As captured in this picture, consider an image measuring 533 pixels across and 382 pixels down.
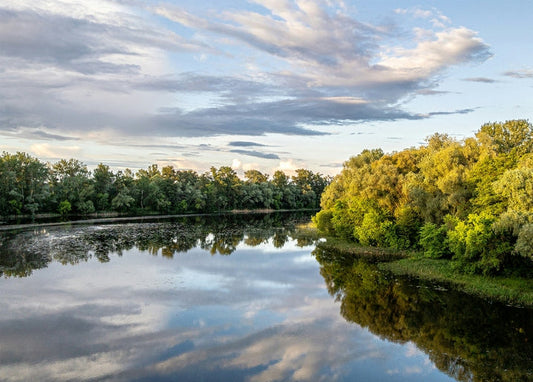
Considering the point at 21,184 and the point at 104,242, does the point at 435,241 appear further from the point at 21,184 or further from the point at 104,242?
the point at 21,184

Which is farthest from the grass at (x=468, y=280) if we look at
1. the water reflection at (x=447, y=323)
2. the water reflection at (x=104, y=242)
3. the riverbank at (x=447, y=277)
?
the water reflection at (x=104, y=242)

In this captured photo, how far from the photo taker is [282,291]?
31859 millimetres

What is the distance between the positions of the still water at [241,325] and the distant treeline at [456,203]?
16.7ft

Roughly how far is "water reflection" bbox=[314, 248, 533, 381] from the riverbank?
1.52 m

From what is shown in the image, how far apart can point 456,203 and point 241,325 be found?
25.8m

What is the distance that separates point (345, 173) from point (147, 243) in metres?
32.4

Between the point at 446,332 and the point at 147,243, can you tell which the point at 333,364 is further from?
the point at 147,243

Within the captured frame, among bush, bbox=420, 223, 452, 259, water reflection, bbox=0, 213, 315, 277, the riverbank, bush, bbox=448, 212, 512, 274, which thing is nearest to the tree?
water reflection, bbox=0, 213, 315, 277

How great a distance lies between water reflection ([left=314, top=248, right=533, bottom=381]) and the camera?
1897 centimetres

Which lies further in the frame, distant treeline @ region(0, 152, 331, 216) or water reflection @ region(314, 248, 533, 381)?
distant treeline @ region(0, 152, 331, 216)

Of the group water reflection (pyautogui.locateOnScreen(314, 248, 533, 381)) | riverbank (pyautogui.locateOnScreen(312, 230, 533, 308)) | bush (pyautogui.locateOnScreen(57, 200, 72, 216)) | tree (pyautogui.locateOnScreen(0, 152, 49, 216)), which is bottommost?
water reflection (pyautogui.locateOnScreen(314, 248, 533, 381))

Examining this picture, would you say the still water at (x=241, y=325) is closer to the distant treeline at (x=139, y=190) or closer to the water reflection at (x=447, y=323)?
the water reflection at (x=447, y=323)

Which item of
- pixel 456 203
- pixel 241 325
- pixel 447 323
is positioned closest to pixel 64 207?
pixel 241 325

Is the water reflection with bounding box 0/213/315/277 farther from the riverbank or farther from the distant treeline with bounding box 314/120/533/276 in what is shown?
the riverbank
